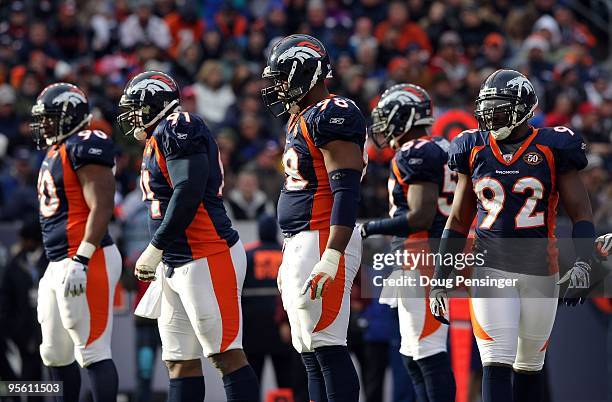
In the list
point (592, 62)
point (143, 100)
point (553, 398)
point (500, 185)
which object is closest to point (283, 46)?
point (143, 100)

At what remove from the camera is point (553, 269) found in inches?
232

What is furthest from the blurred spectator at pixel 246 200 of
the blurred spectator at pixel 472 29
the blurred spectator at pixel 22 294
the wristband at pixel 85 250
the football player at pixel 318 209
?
the blurred spectator at pixel 472 29

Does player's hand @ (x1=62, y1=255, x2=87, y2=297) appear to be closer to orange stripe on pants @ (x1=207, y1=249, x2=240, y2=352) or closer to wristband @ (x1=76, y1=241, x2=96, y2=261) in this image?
wristband @ (x1=76, y1=241, x2=96, y2=261)

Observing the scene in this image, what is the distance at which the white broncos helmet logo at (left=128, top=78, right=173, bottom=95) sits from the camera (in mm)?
6312

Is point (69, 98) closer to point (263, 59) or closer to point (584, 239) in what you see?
point (584, 239)

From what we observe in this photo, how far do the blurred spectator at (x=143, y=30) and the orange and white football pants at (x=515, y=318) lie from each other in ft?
29.2

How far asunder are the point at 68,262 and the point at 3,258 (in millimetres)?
3397

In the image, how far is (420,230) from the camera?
6.92 m

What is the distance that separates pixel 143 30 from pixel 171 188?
8340 mm

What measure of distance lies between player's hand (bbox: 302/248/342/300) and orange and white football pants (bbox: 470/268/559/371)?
33.0 inches

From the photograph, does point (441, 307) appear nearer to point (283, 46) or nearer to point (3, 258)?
point (283, 46)

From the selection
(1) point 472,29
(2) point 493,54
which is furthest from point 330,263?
(1) point 472,29

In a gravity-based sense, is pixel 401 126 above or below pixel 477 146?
above

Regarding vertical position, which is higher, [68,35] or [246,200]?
[68,35]
